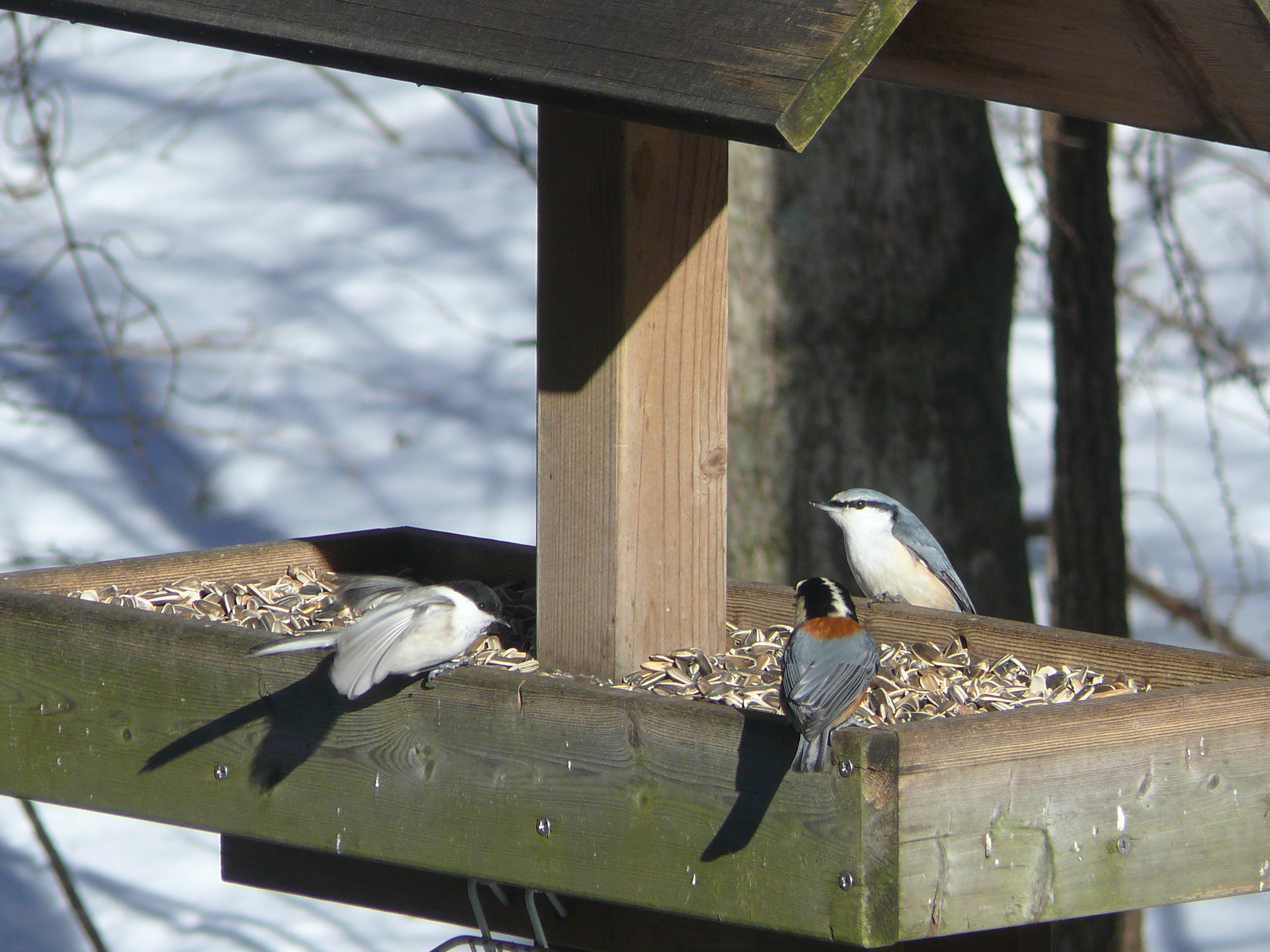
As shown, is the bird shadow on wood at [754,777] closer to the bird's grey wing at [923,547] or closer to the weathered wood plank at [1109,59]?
the weathered wood plank at [1109,59]

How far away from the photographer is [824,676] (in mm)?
2096

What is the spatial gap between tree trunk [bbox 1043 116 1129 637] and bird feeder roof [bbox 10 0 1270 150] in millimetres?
2666

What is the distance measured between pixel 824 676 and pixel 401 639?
2.04ft

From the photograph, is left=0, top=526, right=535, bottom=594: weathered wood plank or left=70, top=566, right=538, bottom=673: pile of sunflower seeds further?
left=0, top=526, right=535, bottom=594: weathered wood plank

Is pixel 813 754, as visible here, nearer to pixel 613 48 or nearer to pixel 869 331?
pixel 613 48

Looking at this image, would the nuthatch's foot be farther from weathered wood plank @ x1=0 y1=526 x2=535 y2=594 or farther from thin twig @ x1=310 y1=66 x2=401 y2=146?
thin twig @ x1=310 y1=66 x2=401 y2=146

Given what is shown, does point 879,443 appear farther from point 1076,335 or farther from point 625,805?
point 625,805

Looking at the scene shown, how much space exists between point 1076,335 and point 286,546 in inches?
117

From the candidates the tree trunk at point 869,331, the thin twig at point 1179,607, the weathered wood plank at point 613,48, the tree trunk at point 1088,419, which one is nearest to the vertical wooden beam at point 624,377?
the weathered wood plank at point 613,48

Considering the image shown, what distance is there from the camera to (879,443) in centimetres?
501

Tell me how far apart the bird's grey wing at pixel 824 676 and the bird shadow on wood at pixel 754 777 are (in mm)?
50

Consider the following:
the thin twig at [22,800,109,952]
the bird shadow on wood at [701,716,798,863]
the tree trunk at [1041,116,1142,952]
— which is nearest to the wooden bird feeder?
the bird shadow on wood at [701,716,798,863]

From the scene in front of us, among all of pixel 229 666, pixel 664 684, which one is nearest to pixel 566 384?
pixel 664 684

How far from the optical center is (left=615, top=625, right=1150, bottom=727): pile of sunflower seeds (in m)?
2.52
